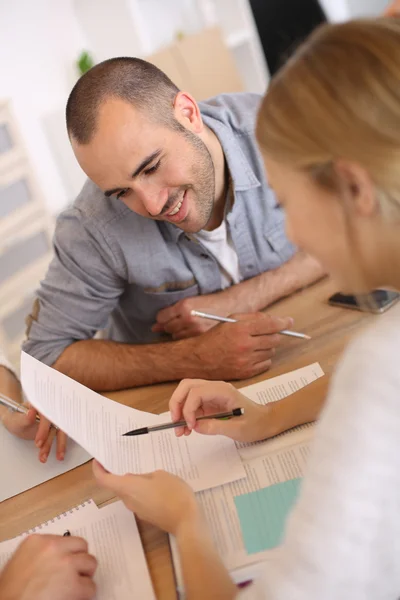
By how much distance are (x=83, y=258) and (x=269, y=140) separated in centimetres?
81

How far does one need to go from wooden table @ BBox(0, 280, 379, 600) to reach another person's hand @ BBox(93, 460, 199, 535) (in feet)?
0.15

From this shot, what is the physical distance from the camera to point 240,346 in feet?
3.70

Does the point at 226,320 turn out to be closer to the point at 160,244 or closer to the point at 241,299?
the point at 241,299

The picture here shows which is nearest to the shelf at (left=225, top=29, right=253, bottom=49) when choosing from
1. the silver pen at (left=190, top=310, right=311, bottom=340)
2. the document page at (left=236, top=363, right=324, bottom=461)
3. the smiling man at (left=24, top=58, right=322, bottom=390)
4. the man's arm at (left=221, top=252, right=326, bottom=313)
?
the smiling man at (left=24, top=58, right=322, bottom=390)

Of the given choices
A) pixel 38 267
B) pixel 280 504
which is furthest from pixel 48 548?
Answer: pixel 38 267

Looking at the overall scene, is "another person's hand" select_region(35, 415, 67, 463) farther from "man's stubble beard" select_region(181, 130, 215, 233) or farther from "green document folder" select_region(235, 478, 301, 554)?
"man's stubble beard" select_region(181, 130, 215, 233)

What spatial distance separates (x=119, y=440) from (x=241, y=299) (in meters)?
0.53

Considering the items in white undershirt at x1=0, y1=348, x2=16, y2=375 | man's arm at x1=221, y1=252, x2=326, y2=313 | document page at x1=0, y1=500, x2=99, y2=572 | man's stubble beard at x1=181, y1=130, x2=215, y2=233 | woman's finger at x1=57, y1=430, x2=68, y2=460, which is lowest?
man's arm at x1=221, y1=252, x2=326, y2=313

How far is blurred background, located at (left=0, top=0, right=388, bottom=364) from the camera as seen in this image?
9.13ft

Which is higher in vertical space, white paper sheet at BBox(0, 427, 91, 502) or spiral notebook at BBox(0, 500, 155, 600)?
spiral notebook at BBox(0, 500, 155, 600)

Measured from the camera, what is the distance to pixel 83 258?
1.38 metres

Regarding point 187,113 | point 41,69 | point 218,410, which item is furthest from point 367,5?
point 218,410

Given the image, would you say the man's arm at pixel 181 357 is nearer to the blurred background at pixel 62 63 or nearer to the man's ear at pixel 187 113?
the man's ear at pixel 187 113

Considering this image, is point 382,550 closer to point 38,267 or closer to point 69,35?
point 38,267
